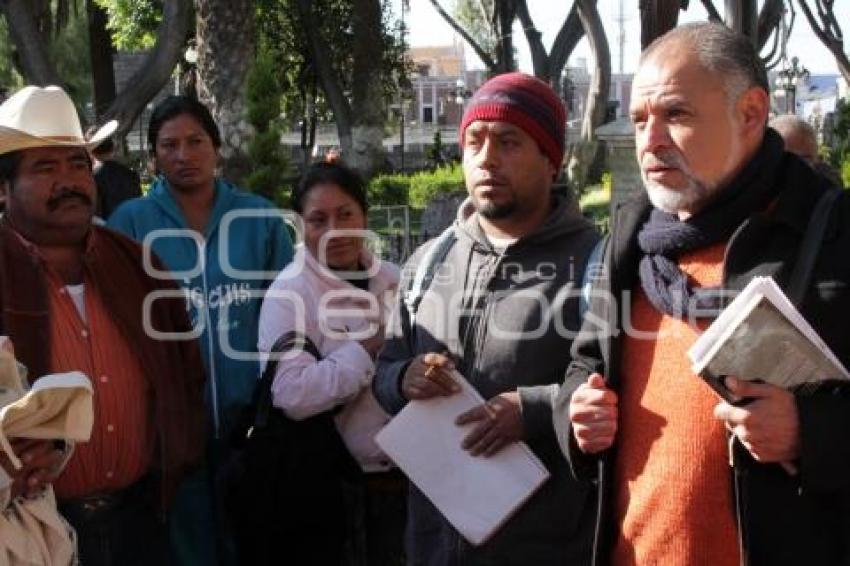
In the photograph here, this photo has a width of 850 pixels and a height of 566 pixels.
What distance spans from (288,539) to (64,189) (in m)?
1.35

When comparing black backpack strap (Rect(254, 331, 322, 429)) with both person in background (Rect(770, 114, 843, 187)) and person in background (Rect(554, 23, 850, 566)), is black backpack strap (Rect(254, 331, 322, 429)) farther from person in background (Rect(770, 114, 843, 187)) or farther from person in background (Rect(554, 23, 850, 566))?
person in background (Rect(770, 114, 843, 187))

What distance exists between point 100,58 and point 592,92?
14.4 meters

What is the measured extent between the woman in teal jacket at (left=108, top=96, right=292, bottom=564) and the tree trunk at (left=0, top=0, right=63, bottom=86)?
358 inches

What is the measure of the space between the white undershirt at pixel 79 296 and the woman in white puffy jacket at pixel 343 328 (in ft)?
1.92

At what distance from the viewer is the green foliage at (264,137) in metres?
12.5

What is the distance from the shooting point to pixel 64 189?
3219mm

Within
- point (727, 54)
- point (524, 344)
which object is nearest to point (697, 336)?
point (727, 54)

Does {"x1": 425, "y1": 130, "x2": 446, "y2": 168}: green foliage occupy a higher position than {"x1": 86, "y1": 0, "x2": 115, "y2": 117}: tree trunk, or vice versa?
{"x1": 86, "y1": 0, "x2": 115, "y2": 117}: tree trunk

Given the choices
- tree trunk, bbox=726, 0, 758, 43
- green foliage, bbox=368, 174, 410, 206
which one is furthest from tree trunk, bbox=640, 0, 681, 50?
green foliage, bbox=368, 174, 410, 206

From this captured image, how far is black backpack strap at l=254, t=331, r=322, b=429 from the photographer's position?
3.43 metres

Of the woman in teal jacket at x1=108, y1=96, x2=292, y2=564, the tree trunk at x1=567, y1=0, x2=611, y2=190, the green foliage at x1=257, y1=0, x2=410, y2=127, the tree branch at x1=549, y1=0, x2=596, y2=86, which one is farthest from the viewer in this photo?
the green foliage at x1=257, y1=0, x2=410, y2=127

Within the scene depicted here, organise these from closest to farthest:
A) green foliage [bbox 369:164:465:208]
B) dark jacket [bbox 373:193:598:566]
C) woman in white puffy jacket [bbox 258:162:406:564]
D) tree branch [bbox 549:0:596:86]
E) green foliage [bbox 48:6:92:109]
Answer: dark jacket [bbox 373:193:598:566]
woman in white puffy jacket [bbox 258:162:406:564]
green foliage [bbox 369:164:465:208]
tree branch [bbox 549:0:596:86]
green foliage [bbox 48:6:92:109]

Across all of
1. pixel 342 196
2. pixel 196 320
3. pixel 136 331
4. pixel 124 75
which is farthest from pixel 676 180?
pixel 124 75

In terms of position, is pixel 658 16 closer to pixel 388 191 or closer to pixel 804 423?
pixel 804 423
